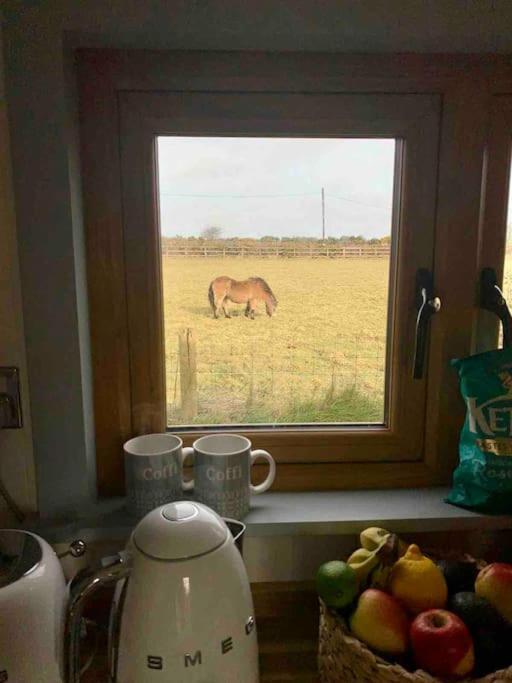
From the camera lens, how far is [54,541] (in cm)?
87

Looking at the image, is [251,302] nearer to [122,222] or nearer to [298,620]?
Answer: [122,222]

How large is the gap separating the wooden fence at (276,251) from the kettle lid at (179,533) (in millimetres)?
501

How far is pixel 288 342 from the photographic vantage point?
40.6 inches

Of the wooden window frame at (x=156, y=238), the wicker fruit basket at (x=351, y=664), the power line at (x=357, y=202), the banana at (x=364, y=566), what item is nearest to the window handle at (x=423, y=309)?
the wooden window frame at (x=156, y=238)

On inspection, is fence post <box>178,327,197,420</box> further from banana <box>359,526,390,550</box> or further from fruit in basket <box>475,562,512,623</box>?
fruit in basket <box>475,562,512,623</box>

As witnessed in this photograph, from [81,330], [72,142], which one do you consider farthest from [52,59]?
[81,330]

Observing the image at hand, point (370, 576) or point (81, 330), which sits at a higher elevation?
point (81, 330)

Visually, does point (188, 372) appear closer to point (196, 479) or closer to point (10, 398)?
point (196, 479)

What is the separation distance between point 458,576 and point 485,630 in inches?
3.8

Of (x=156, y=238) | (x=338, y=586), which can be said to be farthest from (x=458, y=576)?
(x=156, y=238)

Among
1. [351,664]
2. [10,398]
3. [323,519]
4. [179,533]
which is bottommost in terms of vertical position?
[351,664]

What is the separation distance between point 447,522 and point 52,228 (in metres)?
0.83

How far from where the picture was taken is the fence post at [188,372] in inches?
40.3

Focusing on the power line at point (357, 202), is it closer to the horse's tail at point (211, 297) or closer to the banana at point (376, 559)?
the horse's tail at point (211, 297)
